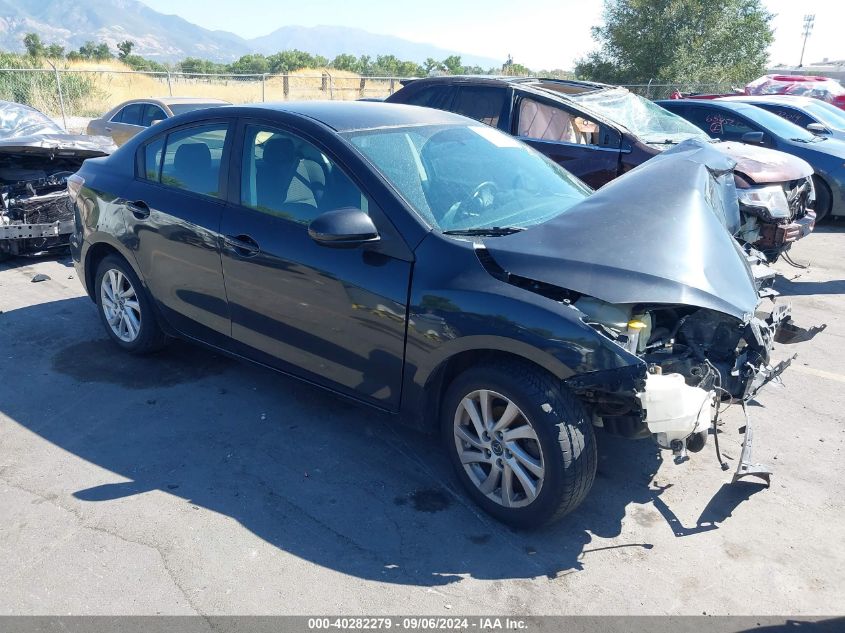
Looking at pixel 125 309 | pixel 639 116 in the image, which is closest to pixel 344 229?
pixel 125 309

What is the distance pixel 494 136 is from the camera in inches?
177

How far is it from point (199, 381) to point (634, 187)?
121 inches

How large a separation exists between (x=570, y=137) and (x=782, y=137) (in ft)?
13.5

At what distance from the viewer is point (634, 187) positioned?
12.5ft

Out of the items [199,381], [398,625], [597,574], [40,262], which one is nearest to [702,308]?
[597,574]

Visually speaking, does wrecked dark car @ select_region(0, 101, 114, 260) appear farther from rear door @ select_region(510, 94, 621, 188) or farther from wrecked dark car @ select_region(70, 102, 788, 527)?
rear door @ select_region(510, 94, 621, 188)

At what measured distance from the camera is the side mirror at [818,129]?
34.2ft

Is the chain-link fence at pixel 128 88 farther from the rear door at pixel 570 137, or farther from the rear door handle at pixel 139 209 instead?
the rear door handle at pixel 139 209

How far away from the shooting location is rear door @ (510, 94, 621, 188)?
730cm

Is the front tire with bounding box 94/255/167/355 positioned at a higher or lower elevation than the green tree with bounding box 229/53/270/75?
lower

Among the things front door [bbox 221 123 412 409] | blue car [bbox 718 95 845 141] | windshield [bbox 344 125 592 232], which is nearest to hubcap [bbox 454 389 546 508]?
front door [bbox 221 123 412 409]

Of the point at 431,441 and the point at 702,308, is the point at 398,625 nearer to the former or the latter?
the point at 431,441

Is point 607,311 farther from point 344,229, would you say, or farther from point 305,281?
point 305,281

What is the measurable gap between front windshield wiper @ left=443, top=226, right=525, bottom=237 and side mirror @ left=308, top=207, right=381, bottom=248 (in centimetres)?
38
